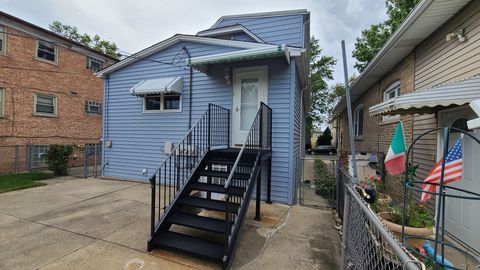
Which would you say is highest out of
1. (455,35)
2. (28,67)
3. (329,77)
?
(329,77)

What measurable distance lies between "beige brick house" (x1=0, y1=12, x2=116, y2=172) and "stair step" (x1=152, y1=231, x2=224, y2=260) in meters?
9.99

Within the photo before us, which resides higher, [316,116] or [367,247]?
[316,116]

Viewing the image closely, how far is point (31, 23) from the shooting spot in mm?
9406

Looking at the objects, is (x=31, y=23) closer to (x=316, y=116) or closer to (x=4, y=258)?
(x=4, y=258)

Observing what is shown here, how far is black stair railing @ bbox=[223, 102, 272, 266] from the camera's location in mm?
2875

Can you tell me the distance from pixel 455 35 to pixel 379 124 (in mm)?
4008

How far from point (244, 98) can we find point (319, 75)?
24222mm

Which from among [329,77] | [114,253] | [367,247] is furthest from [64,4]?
[329,77]

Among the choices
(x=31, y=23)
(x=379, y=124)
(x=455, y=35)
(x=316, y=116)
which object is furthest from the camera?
(x=316, y=116)

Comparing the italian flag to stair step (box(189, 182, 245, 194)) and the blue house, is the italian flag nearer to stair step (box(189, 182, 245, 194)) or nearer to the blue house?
the blue house

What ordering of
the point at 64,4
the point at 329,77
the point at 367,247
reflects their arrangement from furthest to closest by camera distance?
the point at 329,77 → the point at 64,4 → the point at 367,247

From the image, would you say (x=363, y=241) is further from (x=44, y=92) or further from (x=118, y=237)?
(x=44, y=92)

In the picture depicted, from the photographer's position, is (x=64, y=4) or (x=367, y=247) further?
(x=64, y=4)

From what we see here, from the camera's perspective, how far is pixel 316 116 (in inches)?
1176
